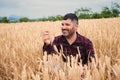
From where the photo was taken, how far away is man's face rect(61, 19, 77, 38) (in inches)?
124

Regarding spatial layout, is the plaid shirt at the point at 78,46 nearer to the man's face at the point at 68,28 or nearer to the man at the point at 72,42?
the man at the point at 72,42

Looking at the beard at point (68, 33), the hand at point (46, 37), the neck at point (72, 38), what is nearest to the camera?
the hand at point (46, 37)

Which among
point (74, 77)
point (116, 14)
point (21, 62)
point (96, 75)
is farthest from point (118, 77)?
point (116, 14)

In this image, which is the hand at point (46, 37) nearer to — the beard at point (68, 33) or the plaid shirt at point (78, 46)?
the plaid shirt at point (78, 46)

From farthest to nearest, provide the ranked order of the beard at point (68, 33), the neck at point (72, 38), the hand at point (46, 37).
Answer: the neck at point (72, 38)
the beard at point (68, 33)
the hand at point (46, 37)

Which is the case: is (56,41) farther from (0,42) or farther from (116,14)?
(116,14)

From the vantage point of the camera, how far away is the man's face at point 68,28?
3158 mm

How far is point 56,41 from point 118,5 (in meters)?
30.9

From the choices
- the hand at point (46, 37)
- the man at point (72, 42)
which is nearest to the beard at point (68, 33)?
the man at point (72, 42)

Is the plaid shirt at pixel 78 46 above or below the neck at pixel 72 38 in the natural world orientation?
below

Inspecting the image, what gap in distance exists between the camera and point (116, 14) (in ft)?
105

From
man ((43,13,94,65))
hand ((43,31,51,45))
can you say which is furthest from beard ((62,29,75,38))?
hand ((43,31,51,45))

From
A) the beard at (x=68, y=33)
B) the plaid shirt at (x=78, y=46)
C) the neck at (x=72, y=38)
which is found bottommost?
the plaid shirt at (x=78, y=46)

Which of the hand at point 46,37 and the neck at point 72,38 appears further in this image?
the neck at point 72,38
